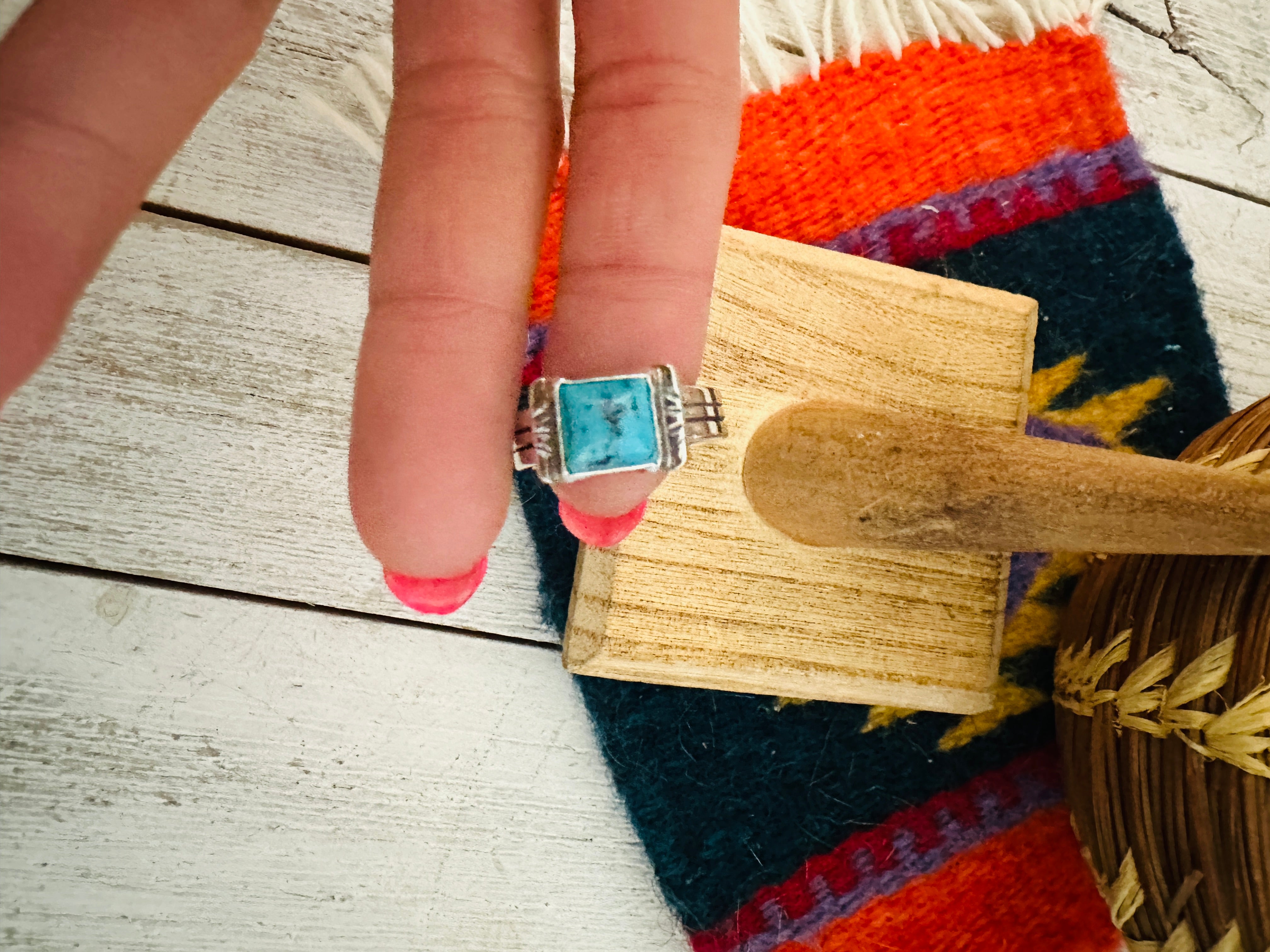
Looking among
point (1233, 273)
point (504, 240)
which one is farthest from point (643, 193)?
point (1233, 273)

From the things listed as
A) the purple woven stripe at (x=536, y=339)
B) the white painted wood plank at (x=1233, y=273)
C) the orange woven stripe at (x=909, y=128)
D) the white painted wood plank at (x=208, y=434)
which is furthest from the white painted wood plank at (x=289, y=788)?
the white painted wood plank at (x=1233, y=273)

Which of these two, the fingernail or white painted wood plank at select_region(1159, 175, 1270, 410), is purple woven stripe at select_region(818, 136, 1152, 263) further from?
the fingernail

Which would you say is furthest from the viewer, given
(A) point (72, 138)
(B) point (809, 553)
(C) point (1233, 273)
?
(C) point (1233, 273)

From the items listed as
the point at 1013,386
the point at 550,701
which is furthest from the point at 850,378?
the point at 550,701

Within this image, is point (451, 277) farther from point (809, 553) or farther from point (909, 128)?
point (909, 128)

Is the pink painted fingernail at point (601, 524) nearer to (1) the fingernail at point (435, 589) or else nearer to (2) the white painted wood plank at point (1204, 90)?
(1) the fingernail at point (435, 589)

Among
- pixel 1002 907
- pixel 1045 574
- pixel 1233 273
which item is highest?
pixel 1233 273

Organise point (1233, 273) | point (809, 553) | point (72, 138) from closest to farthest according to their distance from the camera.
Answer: point (72, 138) → point (809, 553) → point (1233, 273)
